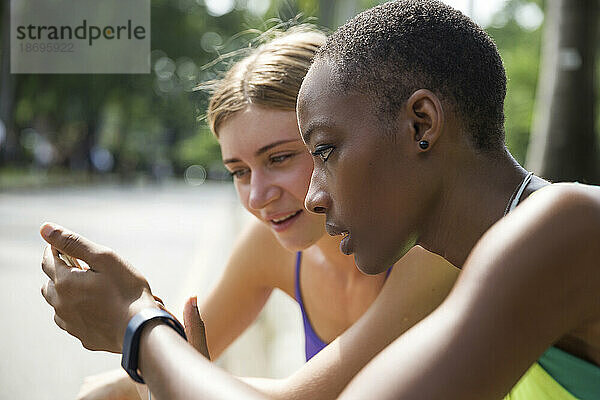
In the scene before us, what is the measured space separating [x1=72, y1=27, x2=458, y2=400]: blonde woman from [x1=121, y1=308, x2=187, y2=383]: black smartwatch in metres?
0.18

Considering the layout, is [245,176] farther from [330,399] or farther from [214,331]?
[330,399]

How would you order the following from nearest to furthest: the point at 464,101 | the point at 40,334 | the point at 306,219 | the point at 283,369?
the point at 464,101, the point at 306,219, the point at 283,369, the point at 40,334

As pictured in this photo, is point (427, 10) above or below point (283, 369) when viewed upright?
above

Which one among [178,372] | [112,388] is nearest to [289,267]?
[112,388]

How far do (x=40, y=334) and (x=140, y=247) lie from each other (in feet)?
17.0

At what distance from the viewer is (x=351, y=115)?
119 cm

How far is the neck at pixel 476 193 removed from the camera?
3.93 ft

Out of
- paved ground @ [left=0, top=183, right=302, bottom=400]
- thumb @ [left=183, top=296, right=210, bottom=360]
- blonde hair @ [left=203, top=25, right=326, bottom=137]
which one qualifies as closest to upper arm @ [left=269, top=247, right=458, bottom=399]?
thumb @ [left=183, top=296, right=210, bottom=360]

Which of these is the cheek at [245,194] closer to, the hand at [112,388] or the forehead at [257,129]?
the forehead at [257,129]

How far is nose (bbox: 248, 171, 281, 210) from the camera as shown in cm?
185

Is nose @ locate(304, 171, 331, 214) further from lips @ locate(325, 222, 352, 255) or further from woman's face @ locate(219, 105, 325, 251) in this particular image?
woman's face @ locate(219, 105, 325, 251)

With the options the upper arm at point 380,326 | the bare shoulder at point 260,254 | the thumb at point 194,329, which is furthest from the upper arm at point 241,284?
the thumb at point 194,329

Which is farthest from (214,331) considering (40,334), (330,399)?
(40,334)

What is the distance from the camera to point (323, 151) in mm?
1229
